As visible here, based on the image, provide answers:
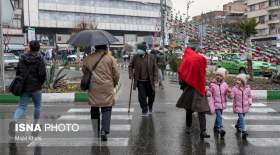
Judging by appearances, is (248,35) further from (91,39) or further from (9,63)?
(91,39)

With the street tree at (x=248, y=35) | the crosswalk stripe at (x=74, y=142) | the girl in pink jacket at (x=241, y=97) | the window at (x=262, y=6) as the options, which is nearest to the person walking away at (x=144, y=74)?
the girl in pink jacket at (x=241, y=97)

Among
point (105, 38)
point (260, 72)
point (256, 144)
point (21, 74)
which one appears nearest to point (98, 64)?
point (105, 38)

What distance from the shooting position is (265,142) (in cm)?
858

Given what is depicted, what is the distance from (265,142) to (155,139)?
194cm

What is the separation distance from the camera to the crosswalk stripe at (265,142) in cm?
832

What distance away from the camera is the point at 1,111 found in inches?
515

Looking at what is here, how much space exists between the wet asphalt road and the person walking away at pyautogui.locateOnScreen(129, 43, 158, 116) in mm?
503

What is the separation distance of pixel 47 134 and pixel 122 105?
6.00 m

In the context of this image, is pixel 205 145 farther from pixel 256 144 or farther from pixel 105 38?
pixel 105 38

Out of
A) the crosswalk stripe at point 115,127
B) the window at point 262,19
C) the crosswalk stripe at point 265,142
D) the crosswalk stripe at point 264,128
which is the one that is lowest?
the crosswalk stripe at point 265,142

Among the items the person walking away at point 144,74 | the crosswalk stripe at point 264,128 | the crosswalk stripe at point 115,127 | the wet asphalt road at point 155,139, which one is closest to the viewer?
the wet asphalt road at point 155,139

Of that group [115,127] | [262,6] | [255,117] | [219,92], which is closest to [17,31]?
[262,6]

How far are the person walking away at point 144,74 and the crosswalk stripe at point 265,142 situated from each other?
347cm

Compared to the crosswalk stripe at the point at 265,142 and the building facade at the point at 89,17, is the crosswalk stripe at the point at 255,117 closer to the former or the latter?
the crosswalk stripe at the point at 265,142
